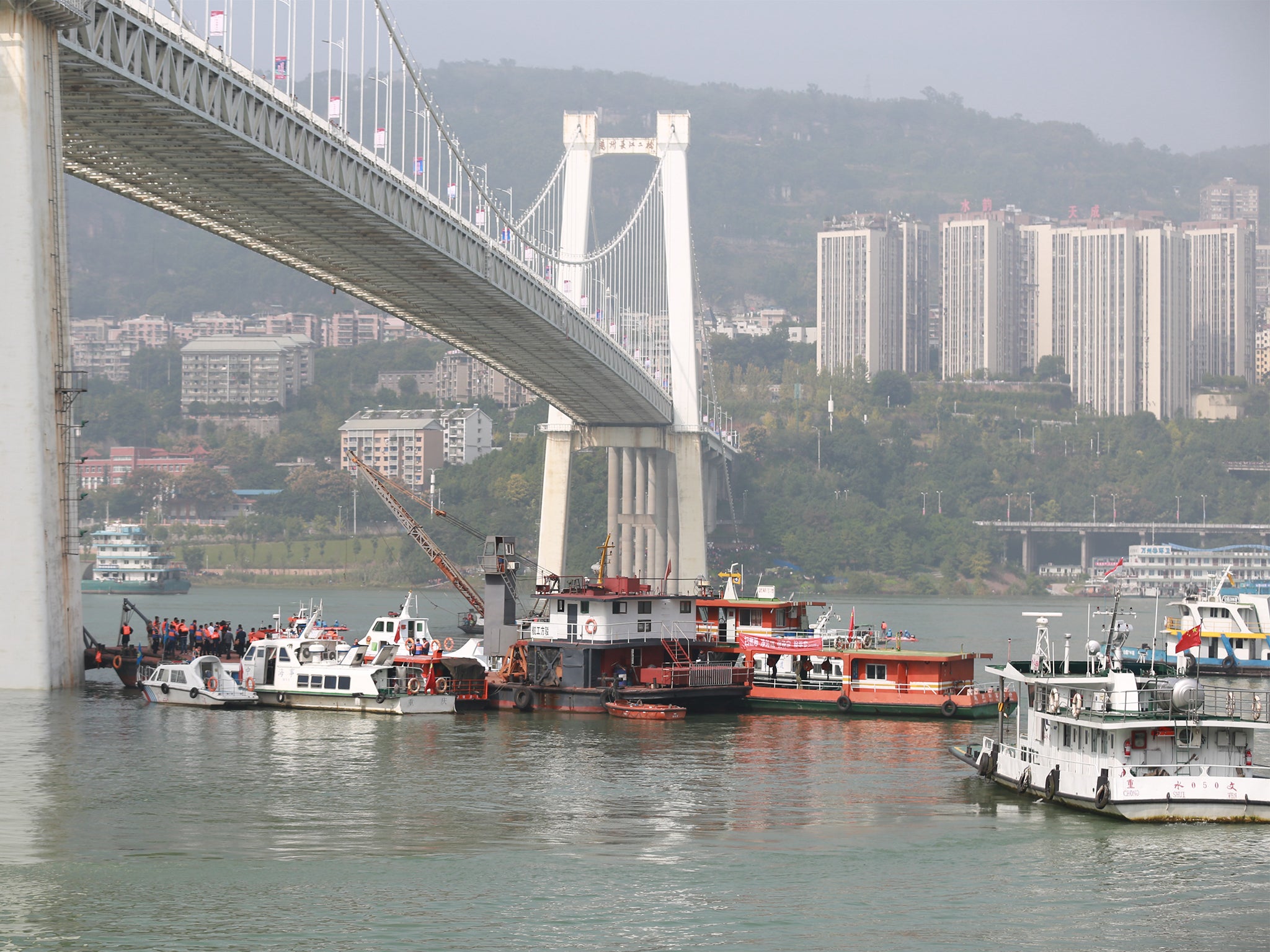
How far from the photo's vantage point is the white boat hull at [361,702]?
44.1 m

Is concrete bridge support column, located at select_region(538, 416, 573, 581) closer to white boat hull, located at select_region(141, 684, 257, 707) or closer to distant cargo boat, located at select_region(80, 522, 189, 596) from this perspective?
distant cargo boat, located at select_region(80, 522, 189, 596)

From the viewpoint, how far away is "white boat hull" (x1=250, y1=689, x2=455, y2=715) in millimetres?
44125

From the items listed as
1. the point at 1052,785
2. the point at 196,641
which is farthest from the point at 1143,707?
the point at 196,641

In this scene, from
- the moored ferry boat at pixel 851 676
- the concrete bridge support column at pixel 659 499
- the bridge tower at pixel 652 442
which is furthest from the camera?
the concrete bridge support column at pixel 659 499

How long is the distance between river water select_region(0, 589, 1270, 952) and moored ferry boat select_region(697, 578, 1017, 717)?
215 inches

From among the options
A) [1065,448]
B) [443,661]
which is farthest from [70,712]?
[1065,448]

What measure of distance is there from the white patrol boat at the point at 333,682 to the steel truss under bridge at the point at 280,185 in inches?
526

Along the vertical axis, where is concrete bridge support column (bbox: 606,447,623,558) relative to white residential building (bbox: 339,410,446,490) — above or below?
below

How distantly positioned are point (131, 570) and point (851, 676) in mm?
99969

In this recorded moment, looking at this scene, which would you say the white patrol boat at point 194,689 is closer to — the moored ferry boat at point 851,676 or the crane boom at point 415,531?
the moored ferry boat at point 851,676

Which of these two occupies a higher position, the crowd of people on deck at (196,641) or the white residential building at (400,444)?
the white residential building at (400,444)

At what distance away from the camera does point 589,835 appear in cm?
2819

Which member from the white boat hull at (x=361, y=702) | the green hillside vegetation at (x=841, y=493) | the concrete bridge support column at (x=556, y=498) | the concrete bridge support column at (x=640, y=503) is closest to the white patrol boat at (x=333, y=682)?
the white boat hull at (x=361, y=702)

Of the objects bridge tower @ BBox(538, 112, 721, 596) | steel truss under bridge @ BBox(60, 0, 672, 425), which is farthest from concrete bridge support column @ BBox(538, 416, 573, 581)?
steel truss under bridge @ BBox(60, 0, 672, 425)
